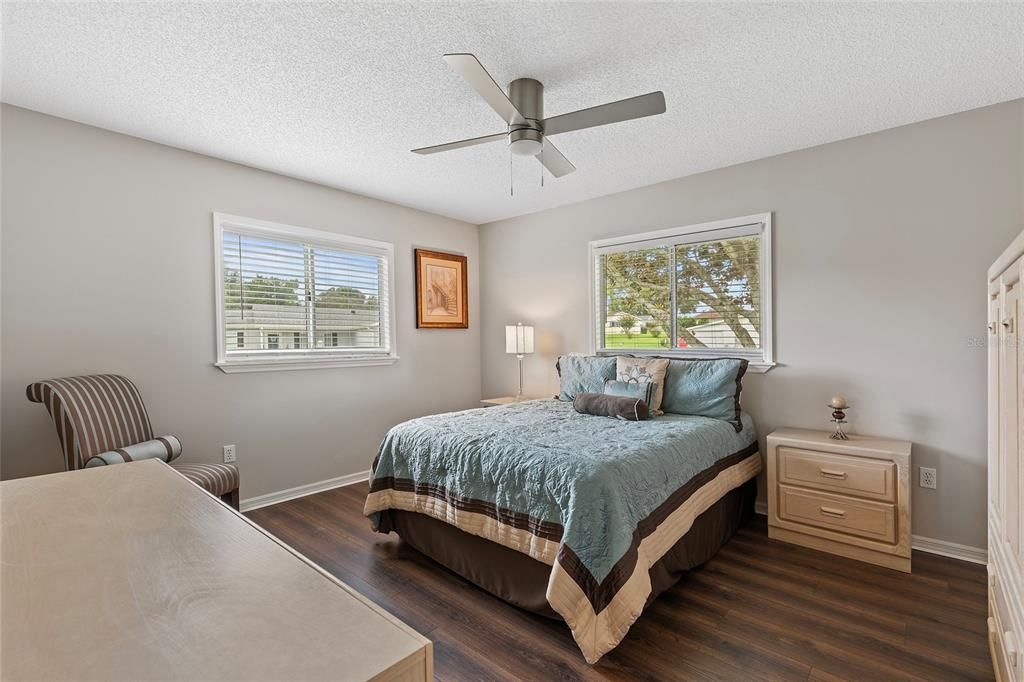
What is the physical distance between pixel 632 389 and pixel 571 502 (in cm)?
149

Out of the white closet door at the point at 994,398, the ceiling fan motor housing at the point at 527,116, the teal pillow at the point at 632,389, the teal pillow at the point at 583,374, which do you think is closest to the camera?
the white closet door at the point at 994,398

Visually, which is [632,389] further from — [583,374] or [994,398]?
[994,398]

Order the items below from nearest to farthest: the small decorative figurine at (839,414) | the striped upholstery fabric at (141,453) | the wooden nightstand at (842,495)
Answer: the striped upholstery fabric at (141,453) → the wooden nightstand at (842,495) → the small decorative figurine at (839,414)

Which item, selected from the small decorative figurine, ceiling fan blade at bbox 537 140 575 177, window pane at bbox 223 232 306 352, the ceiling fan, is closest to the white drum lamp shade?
window pane at bbox 223 232 306 352

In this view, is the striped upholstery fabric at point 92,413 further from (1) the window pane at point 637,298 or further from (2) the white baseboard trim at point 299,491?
(1) the window pane at point 637,298

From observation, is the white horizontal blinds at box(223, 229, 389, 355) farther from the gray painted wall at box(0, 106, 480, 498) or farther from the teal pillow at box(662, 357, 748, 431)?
the teal pillow at box(662, 357, 748, 431)

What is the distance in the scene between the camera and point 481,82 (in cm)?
188

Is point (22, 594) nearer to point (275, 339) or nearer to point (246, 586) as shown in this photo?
point (246, 586)

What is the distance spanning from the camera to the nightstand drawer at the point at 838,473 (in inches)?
102

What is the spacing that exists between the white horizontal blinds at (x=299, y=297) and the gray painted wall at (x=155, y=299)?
0.19 m

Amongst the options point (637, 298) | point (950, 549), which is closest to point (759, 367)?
point (637, 298)

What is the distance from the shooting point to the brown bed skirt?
2131 mm

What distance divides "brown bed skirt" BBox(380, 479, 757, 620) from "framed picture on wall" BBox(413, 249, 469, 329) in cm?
228

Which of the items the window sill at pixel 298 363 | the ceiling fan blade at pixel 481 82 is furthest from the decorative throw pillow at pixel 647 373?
the window sill at pixel 298 363
